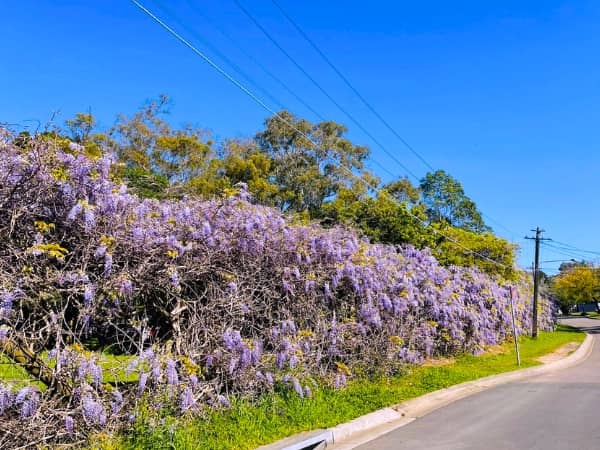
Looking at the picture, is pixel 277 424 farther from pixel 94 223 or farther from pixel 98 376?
pixel 94 223

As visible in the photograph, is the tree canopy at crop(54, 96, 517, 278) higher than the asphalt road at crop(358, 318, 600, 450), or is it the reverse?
the tree canopy at crop(54, 96, 517, 278)

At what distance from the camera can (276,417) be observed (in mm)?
8789

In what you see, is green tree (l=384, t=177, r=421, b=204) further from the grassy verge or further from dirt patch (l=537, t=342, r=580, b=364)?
the grassy verge

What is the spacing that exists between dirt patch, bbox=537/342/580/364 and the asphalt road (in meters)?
8.21

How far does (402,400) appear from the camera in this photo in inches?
450

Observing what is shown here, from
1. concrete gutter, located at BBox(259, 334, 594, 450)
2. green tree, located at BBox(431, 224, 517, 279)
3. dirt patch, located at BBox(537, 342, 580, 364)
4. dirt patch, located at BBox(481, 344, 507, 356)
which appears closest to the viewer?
concrete gutter, located at BBox(259, 334, 594, 450)

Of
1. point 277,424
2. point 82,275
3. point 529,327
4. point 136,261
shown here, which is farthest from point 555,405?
point 529,327

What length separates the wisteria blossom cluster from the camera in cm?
684

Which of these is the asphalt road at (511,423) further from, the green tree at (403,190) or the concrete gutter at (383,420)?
the green tree at (403,190)

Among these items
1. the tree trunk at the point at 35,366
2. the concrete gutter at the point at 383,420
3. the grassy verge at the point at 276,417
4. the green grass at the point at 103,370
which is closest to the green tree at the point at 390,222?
the concrete gutter at the point at 383,420

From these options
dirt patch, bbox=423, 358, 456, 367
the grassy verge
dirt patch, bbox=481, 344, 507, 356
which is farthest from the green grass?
dirt patch, bbox=481, 344, 507, 356

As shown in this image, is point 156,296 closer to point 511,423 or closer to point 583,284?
point 511,423

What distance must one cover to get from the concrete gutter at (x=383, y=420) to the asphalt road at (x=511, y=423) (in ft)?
0.88

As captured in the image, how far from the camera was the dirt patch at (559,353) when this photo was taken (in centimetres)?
2214
